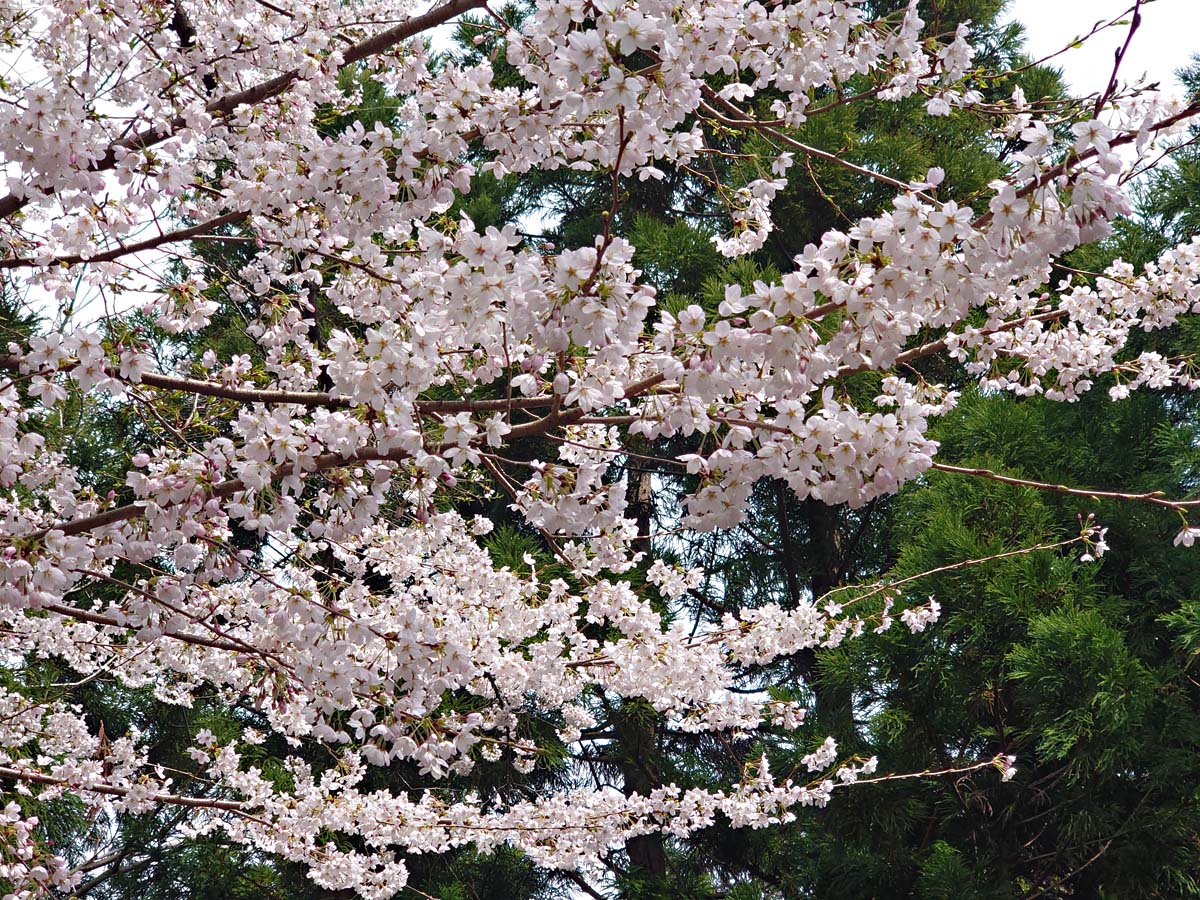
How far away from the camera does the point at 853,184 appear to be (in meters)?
7.70

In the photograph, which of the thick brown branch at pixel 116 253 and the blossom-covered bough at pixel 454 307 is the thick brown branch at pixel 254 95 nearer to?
the blossom-covered bough at pixel 454 307

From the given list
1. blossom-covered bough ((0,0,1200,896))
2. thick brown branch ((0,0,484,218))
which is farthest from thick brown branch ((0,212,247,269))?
thick brown branch ((0,0,484,218))

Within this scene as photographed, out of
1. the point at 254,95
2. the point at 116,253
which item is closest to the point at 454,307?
the point at 116,253

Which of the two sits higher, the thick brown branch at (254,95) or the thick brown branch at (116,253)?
the thick brown branch at (254,95)

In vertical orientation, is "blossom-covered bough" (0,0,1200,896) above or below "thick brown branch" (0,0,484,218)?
below

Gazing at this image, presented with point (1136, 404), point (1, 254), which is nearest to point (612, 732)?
point (1136, 404)

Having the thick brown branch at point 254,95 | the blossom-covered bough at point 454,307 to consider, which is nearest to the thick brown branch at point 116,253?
the blossom-covered bough at point 454,307

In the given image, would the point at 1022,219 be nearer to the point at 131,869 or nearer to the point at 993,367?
the point at 993,367

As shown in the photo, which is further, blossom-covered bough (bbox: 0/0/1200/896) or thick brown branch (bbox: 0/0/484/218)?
thick brown branch (bbox: 0/0/484/218)

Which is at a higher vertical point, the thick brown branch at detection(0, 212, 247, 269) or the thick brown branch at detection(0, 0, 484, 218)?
the thick brown branch at detection(0, 0, 484, 218)

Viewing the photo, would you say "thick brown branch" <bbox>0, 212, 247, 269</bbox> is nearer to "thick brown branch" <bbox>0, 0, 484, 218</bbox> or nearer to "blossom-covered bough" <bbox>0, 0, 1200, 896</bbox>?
"blossom-covered bough" <bbox>0, 0, 1200, 896</bbox>

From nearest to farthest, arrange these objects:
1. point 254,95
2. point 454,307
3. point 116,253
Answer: point 454,307 → point 116,253 → point 254,95

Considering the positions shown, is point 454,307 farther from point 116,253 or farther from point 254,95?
point 254,95

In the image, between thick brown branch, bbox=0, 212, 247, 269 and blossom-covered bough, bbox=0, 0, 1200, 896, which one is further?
thick brown branch, bbox=0, 212, 247, 269
